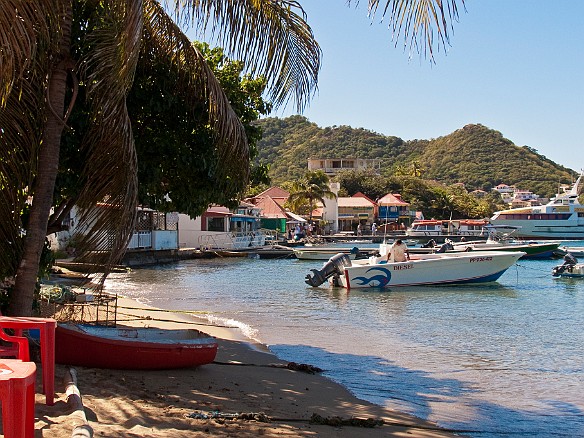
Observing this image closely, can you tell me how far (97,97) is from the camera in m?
7.36

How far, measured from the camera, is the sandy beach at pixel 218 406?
6246 mm

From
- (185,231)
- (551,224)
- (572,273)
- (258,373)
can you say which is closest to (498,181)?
(551,224)

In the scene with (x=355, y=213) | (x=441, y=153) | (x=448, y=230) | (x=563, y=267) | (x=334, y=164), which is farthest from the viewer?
(x=441, y=153)

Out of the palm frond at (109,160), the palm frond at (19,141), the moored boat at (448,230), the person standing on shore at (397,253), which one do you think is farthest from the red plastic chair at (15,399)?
the moored boat at (448,230)

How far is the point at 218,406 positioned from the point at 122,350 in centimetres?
176

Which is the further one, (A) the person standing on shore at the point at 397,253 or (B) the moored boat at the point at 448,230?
(B) the moored boat at the point at 448,230

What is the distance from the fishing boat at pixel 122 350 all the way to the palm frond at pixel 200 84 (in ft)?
8.00

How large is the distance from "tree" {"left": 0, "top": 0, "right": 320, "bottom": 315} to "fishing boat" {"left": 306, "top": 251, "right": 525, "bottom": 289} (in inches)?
723

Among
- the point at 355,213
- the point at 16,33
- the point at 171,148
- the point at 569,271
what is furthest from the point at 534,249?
the point at 355,213

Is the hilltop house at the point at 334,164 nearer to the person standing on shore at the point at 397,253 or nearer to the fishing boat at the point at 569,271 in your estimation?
the fishing boat at the point at 569,271

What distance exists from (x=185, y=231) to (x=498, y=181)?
13697cm

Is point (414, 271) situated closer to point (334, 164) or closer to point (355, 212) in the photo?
point (355, 212)

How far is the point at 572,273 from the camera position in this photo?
107 feet

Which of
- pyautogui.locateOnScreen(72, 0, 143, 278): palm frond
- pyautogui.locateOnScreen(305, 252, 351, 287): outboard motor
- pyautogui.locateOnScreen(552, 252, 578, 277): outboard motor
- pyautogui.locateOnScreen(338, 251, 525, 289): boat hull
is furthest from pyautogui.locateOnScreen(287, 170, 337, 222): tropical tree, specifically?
pyautogui.locateOnScreen(72, 0, 143, 278): palm frond
